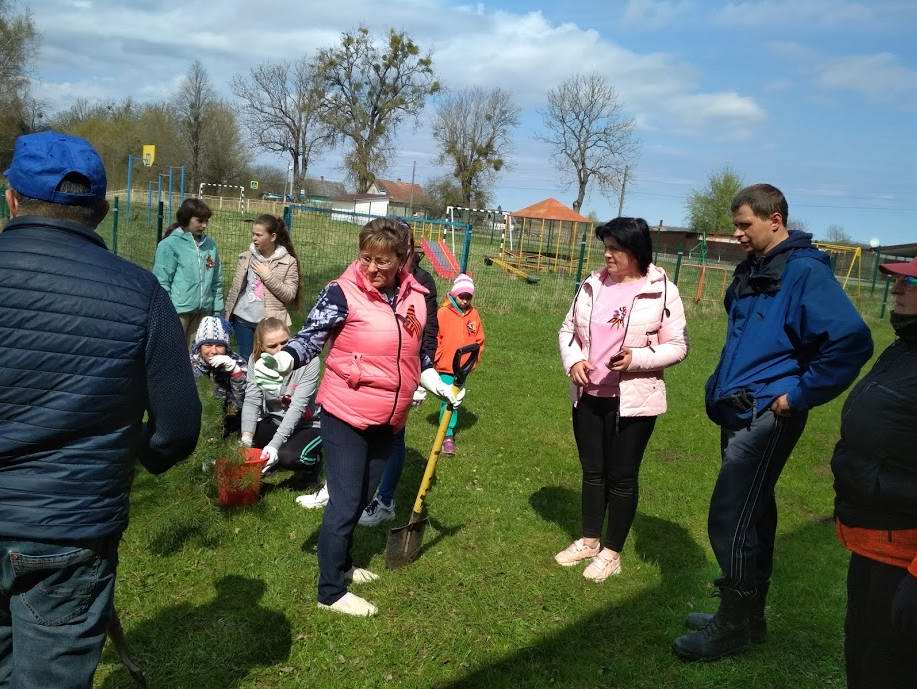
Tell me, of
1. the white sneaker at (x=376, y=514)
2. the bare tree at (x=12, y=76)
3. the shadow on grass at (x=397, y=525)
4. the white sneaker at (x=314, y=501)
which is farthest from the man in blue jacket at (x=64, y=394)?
the bare tree at (x=12, y=76)

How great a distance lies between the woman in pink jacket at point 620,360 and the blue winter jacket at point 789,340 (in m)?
0.54

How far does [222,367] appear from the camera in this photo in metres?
5.29

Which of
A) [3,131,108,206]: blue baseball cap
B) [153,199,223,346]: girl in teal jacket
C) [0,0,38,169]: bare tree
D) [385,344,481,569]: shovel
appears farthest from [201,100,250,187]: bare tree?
[3,131,108,206]: blue baseball cap

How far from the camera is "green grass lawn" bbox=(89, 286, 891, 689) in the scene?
132 inches

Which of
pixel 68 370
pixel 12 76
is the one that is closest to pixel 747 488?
pixel 68 370

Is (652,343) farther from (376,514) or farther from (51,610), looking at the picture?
(51,610)

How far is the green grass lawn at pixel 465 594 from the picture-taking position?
11.0 ft

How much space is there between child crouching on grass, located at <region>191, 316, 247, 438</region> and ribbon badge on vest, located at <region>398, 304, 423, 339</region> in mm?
2221

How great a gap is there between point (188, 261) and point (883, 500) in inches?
236

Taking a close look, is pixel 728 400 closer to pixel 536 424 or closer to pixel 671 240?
pixel 536 424

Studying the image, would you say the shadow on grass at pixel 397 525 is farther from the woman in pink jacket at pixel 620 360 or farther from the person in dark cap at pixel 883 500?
the person in dark cap at pixel 883 500

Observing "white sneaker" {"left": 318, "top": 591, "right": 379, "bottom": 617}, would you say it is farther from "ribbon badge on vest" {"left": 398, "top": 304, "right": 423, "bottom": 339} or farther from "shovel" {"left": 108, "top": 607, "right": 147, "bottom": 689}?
"ribbon badge on vest" {"left": 398, "top": 304, "right": 423, "bottom": 339}

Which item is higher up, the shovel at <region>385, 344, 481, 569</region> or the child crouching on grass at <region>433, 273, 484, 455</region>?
the child crouching on grass at <region>433, 273, 484, 455</region>

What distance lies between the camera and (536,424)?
7.59 metres
